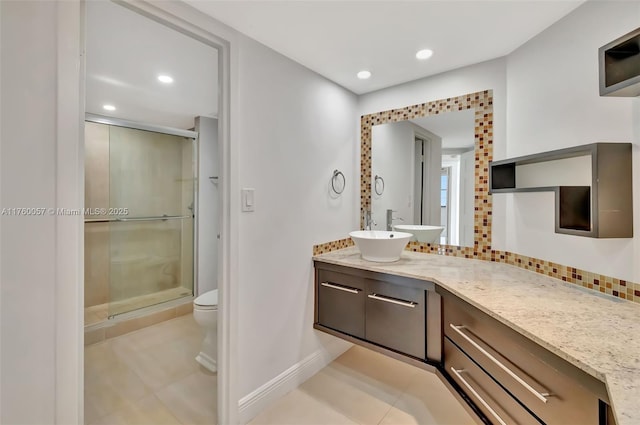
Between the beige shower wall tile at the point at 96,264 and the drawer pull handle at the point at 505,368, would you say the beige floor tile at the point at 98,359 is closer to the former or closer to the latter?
the beige shower wall tile at the point at 96,264

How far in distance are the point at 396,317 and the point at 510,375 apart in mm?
730

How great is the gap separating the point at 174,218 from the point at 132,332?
125 cm

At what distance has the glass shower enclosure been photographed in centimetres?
277

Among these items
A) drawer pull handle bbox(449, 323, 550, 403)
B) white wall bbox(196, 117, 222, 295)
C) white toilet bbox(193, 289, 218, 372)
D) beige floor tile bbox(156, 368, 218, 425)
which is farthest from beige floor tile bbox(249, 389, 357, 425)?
white wall bbox(196, 117, 222, 295)

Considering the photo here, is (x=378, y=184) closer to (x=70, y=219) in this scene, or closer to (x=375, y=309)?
(x=375, y=309)

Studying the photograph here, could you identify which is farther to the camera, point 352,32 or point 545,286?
point 352,32

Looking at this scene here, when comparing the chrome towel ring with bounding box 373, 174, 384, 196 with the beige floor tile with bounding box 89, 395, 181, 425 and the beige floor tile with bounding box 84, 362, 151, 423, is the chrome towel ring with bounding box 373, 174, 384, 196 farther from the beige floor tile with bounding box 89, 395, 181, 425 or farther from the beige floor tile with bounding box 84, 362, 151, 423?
the beige floor tile with bounding box 84, 362, 151, 423

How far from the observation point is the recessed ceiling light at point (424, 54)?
1.83m

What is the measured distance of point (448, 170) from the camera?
2205 millimetres

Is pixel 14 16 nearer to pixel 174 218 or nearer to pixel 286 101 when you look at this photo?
pixel 286 101

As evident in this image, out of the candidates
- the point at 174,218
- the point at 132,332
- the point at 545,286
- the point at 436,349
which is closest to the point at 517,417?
the point at 436,349

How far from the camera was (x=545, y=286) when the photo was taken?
1.47 metres

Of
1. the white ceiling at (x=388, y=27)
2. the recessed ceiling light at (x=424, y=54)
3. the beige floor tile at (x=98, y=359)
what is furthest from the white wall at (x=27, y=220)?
the recessed ceiling light at (x=424, y=54)

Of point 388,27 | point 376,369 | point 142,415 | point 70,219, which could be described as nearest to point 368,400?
point 376,369
